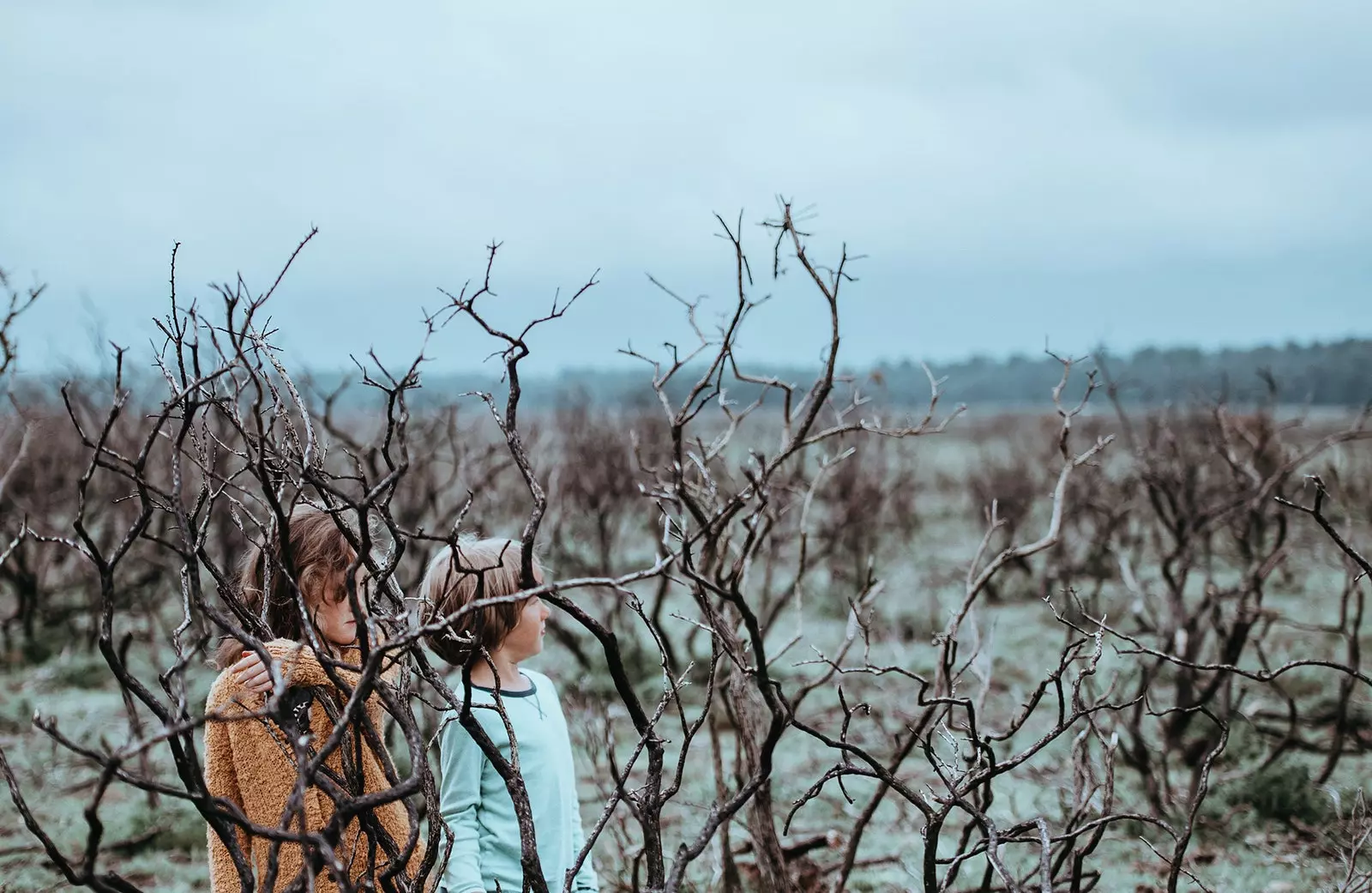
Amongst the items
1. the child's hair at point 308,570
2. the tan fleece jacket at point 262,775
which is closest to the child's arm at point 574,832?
the tan fleece jacket at point 262,775

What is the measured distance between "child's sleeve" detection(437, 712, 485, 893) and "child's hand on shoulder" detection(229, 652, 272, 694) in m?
0.32

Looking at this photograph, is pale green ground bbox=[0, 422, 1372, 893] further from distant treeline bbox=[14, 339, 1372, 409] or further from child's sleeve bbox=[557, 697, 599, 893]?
distant treeline bbox=[14, 339, 1372, 409]

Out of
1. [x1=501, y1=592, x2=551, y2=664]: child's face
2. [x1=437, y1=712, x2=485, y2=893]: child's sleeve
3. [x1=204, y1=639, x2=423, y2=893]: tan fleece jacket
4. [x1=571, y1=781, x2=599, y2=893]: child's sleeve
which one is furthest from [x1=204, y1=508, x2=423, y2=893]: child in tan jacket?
[x1=571, y1=781, x2=599, y2=893]: child's sleeve

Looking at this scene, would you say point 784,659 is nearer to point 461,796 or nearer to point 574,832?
point 574,832

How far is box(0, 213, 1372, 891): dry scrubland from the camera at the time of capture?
1.72 m

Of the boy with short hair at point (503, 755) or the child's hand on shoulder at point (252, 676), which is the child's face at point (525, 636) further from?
the child's hand on shoulder at point (252, 676)

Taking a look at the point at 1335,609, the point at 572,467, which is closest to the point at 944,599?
the point at 1335,609

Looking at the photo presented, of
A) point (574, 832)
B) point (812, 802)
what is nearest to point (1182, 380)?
point (812, 802)

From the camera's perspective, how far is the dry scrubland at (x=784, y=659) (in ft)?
5.64

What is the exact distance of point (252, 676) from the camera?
176 cm

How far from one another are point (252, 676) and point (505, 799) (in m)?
0.53

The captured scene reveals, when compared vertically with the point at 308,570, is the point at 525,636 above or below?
below

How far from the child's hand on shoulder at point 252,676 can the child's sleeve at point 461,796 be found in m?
0.32

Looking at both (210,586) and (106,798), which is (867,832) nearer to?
(106,798)
